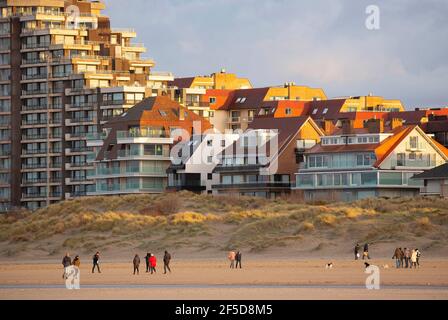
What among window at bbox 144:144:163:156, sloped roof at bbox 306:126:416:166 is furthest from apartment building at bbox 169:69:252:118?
sloped roof at bbox 306:126:416:166

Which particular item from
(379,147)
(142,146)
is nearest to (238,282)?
(379,147)

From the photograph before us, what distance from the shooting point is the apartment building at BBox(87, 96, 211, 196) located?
14362 centimetres

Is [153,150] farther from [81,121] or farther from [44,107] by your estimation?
[44,107]

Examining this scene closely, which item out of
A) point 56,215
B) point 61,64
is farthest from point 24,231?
point 61,64

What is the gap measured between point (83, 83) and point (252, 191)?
32565mm

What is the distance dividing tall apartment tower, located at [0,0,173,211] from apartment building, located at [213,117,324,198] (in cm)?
2257

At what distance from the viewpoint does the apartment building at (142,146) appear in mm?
143625

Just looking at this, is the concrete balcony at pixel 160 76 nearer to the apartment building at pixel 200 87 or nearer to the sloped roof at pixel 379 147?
the apartment building at pixel 200 87

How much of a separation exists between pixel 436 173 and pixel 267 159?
18.7 m

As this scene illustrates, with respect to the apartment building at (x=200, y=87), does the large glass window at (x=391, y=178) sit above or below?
below

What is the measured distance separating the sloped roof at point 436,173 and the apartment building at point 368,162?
88.0 inches

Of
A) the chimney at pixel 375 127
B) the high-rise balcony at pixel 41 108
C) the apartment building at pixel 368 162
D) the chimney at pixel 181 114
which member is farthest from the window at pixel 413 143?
the high-rise balcony at pixel 41 108

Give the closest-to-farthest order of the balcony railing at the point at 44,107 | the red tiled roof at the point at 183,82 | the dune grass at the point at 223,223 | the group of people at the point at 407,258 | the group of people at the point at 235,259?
the group of people at the point at 407,258 → the group of people at the point at 235,259 → the dune grass at the point at 223,223 → the balcony railing at the point at 44,107 → the red tiled roof at the point at 183,82

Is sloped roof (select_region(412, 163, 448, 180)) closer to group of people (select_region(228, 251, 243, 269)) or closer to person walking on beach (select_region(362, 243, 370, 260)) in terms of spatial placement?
person walking on beach (select_region(362, 243, 370, 260))
